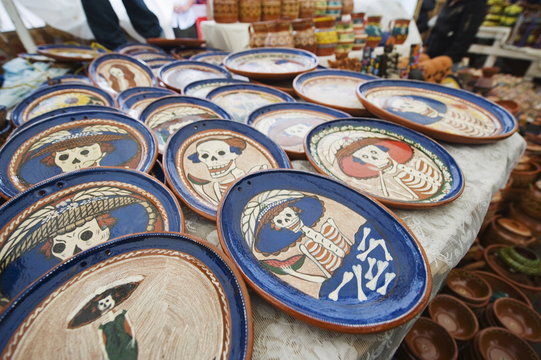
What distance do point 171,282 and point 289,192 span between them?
1.41 feet

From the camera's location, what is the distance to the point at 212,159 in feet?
3.24

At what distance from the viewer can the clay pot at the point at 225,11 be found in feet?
9.32

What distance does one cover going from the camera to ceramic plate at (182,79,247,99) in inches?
63.6

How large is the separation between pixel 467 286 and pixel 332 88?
1.80m

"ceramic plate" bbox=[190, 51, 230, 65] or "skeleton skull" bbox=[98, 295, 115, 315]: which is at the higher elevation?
"ceramic plate" bbox=[190, 51, 230, 65]

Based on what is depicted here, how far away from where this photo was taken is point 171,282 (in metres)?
0.58

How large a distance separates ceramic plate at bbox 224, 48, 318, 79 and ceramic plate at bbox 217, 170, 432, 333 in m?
1.33

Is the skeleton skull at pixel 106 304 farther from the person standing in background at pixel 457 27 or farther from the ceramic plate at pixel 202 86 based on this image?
the person standing in background at pixel 457 27

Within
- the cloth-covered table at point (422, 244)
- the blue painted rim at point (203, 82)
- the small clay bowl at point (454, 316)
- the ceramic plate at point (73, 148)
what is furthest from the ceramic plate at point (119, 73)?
the small clay bowl at point (454, 316)

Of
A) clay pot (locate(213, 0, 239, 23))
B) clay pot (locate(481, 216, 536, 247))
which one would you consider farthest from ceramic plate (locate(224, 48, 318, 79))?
clay pot (locate(481, 216, 536, 247))

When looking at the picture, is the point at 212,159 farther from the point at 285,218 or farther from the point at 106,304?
the point at 106,304

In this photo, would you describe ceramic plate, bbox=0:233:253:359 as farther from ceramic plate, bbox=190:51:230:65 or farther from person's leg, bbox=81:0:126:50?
person's leg, bbox=81:0:126:50

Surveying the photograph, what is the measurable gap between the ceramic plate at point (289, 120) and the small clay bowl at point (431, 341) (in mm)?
1328

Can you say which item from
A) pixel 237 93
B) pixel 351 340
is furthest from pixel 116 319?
pixel 237 93
